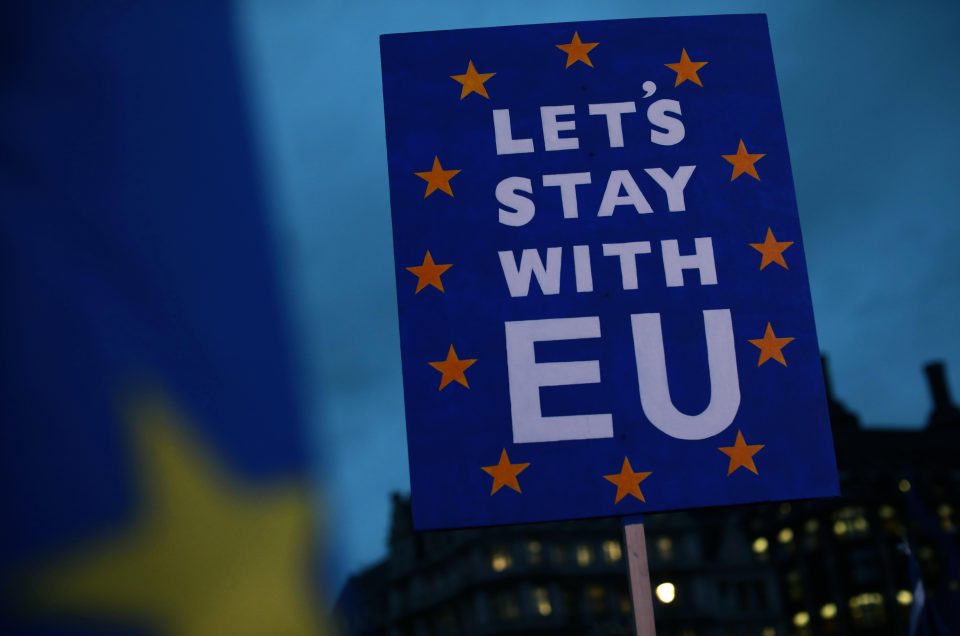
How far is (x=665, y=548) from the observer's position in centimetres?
9462

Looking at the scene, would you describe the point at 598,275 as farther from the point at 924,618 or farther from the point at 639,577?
the point at 924,618

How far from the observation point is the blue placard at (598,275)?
5.80 meters

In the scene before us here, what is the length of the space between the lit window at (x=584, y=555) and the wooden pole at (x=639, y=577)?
88544mm

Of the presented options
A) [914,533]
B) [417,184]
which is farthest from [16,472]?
[914,533]

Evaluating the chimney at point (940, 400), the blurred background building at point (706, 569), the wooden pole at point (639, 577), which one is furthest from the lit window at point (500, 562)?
the wooden pole at point (639, 577)

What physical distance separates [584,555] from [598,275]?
88.9 meters

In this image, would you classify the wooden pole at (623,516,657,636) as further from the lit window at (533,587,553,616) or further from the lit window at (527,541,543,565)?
A: the lit window at (527,541,543,565)

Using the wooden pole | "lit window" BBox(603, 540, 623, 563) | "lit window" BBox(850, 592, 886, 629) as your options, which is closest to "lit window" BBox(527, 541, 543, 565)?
"lit window" BBox(603, 540, 623, 563)

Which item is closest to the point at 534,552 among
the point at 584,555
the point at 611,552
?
the point at 584,555

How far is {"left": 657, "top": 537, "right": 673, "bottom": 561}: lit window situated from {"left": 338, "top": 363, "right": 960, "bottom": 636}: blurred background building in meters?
0.09

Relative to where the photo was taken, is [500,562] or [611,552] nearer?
[500,562]

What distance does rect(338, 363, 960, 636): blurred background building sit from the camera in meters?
90.3

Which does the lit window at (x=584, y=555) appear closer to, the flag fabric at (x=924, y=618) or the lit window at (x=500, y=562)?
the lit window at (x=500, y=562)

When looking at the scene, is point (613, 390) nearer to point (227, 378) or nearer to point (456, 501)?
point (456, 501)
